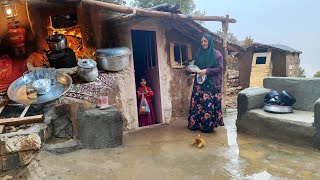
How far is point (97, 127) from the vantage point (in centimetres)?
470

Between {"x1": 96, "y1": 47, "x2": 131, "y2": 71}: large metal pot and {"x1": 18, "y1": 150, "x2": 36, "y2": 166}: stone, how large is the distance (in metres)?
2.44

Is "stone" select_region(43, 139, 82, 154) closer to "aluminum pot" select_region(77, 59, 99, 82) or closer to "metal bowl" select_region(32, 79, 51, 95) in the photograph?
"metal bowl" select_region(32, 79, 51, 95)

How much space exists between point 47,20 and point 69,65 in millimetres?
1660

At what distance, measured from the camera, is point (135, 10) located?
5559mm

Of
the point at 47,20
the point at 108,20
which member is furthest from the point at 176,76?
the point at 47,20

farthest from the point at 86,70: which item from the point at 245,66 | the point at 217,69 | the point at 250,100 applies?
the point at 245,66

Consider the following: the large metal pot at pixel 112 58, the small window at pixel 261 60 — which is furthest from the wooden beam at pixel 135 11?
the small window at pixel 261 60

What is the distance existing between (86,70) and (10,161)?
2122mm

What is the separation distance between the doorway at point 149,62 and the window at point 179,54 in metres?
0.47

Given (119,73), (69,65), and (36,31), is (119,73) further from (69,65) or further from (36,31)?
(36,31)

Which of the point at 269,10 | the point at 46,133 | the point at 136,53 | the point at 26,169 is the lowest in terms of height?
the point at 26,169

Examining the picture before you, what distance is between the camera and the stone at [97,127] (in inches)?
184

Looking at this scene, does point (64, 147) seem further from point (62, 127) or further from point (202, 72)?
point (202, 72)

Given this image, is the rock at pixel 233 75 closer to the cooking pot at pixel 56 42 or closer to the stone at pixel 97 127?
the cooking pot at pixel 56 42
